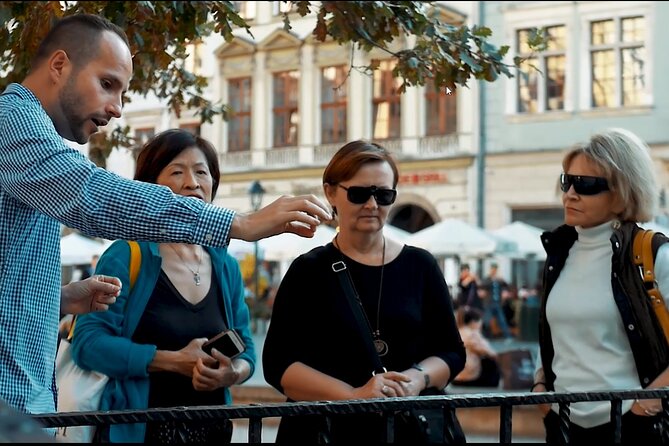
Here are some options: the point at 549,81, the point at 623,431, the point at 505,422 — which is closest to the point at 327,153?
the point at 549,81

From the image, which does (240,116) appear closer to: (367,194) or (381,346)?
(367,194)

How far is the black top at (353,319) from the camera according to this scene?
3.85m

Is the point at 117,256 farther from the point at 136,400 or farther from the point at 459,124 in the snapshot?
the point at 459,124

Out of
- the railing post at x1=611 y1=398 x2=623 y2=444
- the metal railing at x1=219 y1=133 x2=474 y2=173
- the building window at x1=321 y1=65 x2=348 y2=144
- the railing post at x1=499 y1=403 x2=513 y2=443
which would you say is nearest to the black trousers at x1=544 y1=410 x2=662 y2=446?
the railing post at x1=611 y1=398 x2=623 y2=444

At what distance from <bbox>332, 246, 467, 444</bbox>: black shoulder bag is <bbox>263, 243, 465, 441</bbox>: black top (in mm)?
21

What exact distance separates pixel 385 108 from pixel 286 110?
3.60m

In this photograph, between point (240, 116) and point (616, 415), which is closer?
point (616, 415)

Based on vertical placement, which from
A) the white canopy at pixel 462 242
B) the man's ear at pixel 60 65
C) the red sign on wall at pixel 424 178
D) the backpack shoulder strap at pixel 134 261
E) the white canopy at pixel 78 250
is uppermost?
the man's ear at pixel 60 65

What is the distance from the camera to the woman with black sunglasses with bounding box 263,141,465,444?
3.82 m

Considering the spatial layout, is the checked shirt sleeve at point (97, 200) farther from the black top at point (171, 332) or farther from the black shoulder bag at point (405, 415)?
the black top at point (171, 332)

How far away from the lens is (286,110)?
115 feet

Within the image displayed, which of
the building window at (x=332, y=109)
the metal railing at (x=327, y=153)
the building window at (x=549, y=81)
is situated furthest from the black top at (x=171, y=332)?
the building window at (x=332, y=109)

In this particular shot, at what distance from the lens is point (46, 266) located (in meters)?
2.53

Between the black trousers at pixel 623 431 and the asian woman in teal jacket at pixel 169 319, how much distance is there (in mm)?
1097
